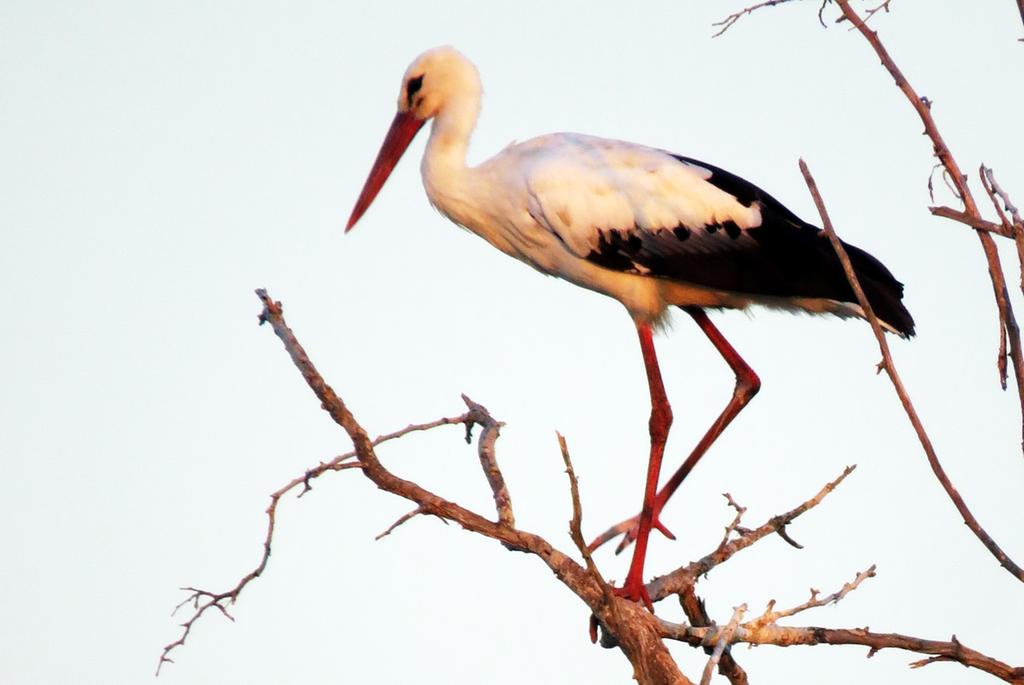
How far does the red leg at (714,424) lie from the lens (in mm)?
7359

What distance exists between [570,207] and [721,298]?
3.07ft

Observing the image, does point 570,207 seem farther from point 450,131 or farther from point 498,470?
point 498,470

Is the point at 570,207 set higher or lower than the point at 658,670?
higher

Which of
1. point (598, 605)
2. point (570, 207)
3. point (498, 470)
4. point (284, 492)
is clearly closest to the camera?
point (284, 492)

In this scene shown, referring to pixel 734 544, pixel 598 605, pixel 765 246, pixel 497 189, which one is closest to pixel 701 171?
pixel 765 246

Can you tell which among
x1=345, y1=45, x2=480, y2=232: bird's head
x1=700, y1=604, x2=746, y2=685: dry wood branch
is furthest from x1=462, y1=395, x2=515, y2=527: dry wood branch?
x1=345, y1=45, x2=480, y2=232: bird's head

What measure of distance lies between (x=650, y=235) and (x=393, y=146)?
162 centimetres

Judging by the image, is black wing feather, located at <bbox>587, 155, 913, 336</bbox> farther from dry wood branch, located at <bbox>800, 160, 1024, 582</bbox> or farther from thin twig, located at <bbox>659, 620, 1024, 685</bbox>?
dry wood branch, located at <bbox>800, 160, 1024, 582</bbox>

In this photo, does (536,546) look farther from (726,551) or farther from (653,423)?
(653,423)

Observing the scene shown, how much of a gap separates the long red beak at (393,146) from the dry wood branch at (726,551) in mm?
2890

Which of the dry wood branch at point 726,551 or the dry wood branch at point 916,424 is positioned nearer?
the dry wood branch at point 916,424

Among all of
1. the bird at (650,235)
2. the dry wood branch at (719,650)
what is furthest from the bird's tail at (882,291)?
the dry wood branch at (719,650)

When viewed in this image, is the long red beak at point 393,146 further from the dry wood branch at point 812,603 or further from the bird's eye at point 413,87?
the dry wood branch at point 812,603

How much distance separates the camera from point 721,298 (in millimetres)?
7457
